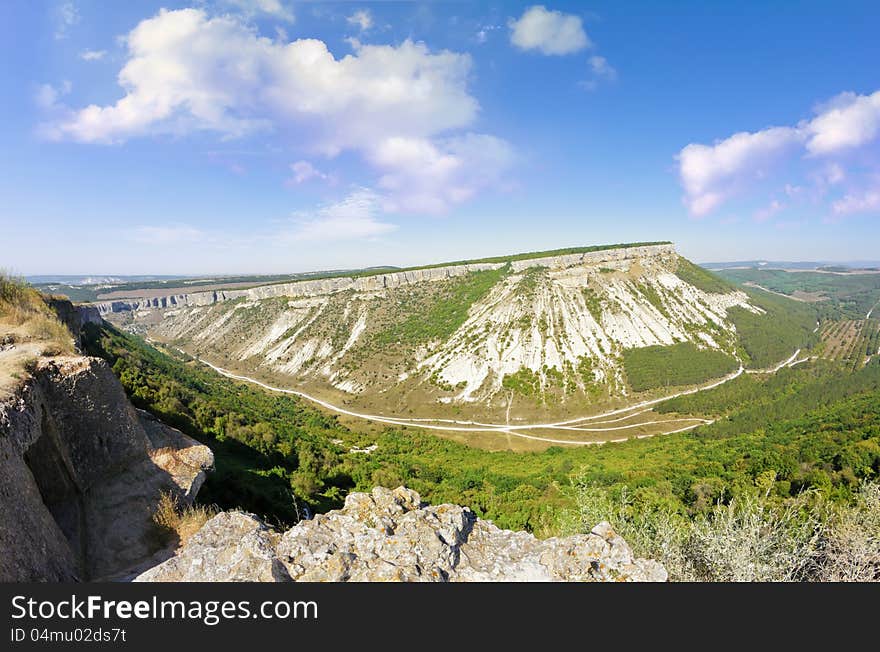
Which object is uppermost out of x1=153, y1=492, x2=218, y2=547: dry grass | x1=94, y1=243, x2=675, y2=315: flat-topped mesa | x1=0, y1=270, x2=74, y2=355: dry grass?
x1=94, y1=243, x2=675, y2=315: flat-topped mesa

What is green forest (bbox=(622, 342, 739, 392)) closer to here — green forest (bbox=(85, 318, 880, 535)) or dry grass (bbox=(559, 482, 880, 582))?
green forest (bbox=(85, 318, 880, 535))

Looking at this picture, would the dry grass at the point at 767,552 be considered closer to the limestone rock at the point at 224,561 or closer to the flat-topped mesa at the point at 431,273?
the limestone rock at the point at 224,561

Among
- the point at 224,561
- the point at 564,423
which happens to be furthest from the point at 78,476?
the point at 564,423

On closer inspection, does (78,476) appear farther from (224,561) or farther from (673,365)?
(673,365)

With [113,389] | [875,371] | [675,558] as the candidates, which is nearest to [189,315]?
[113,389]

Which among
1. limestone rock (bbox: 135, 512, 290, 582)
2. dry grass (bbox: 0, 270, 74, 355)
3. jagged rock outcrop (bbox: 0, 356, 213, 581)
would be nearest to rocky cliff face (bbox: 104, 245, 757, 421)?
dry grass (bbox: 0, 270, 74, 355)
